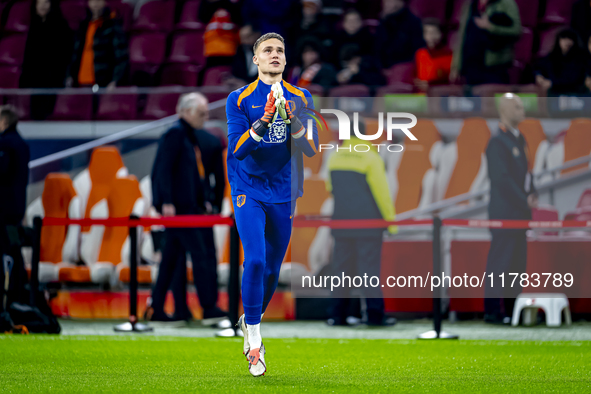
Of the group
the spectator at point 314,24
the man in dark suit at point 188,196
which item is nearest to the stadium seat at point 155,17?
the spectator at point 314,24

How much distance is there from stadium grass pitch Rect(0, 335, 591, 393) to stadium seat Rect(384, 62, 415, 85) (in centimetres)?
472

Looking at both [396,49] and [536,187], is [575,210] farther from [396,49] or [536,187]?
[396,49]

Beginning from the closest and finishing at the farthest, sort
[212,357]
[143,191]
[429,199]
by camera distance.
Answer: [212,357] → [429,199] → [143,191]

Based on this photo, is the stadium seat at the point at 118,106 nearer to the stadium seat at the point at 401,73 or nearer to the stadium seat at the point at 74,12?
the stadium seat at the point at 74,12

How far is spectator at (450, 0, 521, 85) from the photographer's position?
10.5 metres

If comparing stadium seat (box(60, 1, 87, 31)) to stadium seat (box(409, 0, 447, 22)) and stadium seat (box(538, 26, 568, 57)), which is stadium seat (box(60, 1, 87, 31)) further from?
stadium seat (box(538, 26, 568, 57))

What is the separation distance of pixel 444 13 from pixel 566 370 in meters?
8.17

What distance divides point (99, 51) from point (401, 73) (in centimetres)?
395

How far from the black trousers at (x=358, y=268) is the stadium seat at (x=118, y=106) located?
3967 mm

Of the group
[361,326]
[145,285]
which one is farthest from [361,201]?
[145,285]

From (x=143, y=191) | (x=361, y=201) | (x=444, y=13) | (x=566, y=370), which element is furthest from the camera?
(x=444, y=13)

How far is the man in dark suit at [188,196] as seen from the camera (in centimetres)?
812

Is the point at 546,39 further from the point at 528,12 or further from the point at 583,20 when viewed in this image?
the point at 583,20

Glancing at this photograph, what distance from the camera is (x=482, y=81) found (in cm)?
1042
